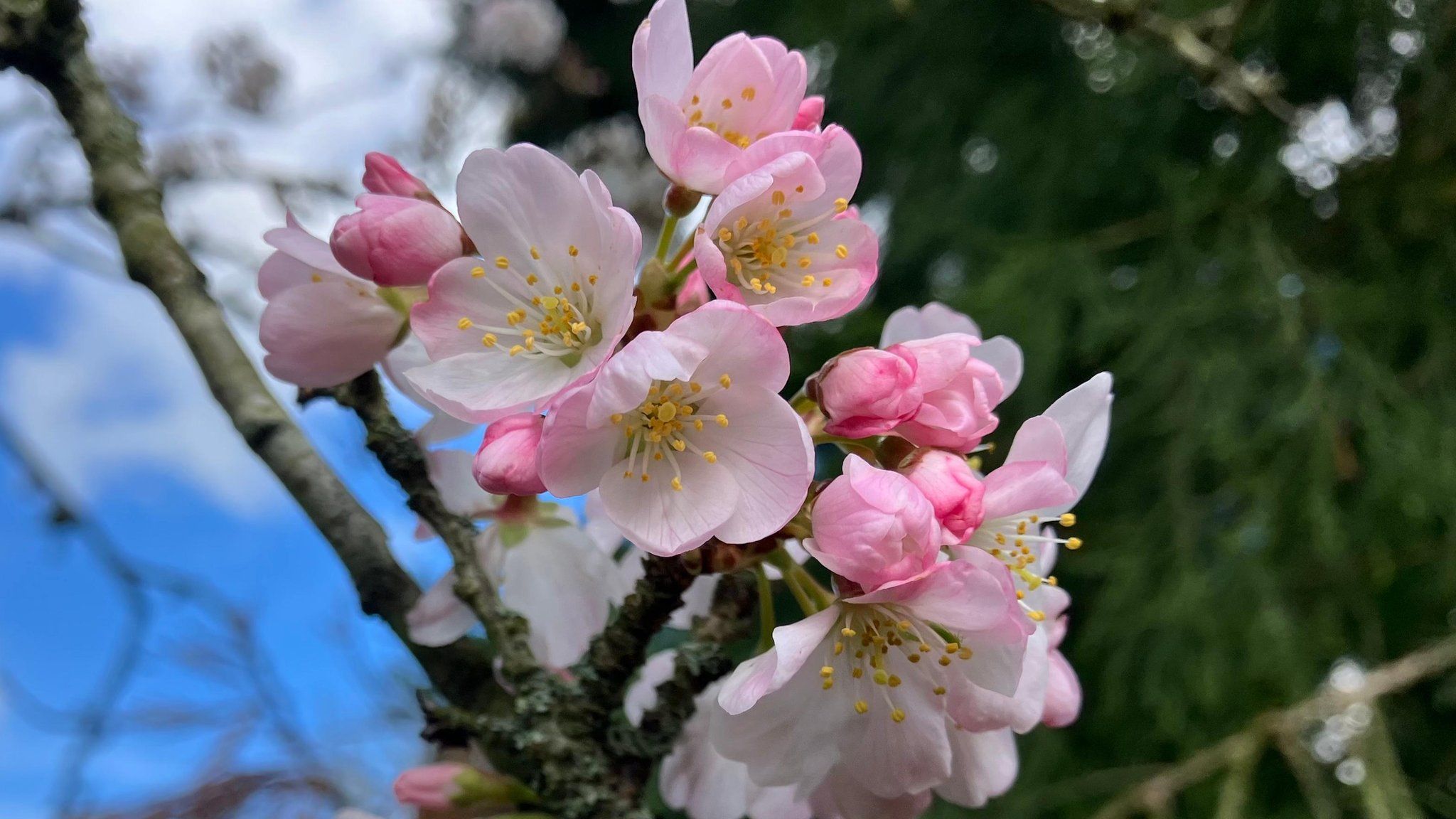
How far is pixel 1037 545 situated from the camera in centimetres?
59

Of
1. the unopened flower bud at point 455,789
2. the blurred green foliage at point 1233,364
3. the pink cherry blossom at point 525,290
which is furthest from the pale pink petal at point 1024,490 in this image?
the blurred green foliage at point 1233,364

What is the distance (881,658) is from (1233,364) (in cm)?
122

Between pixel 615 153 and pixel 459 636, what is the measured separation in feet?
8.08

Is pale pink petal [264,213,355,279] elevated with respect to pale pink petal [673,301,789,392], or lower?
elevated

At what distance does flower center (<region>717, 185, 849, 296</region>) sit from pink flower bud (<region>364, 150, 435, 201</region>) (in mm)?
179

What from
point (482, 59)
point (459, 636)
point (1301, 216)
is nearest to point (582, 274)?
point (459, 636)

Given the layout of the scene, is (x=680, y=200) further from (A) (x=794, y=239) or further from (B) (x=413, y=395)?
(B) (x=413, y=395)

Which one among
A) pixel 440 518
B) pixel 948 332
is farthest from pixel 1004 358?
pixel 440 518

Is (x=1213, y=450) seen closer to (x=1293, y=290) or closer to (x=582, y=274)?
(x=1293, y=290)

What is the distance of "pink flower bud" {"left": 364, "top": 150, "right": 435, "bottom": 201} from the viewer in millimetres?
529

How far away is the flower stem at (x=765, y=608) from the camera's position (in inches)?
20.5

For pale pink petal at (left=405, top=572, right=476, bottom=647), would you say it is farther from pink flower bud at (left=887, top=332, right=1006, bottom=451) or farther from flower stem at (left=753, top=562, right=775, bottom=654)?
pink flower bud at (left=887, top=332, right=1006, bottom=451)

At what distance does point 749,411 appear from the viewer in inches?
19.0

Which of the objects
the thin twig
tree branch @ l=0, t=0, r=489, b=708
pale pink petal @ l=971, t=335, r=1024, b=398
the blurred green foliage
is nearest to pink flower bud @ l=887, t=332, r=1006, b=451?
pale pink petal @ l=971, t=335, r=1024, b=398
